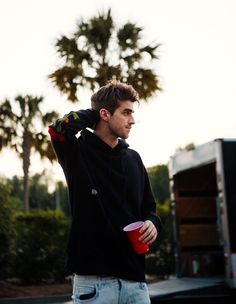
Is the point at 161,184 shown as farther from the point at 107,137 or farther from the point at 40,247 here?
the point at 107,137

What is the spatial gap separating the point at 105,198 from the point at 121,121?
0.41m

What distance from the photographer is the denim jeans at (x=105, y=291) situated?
8.82 ft

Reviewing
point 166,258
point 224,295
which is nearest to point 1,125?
point 166,258

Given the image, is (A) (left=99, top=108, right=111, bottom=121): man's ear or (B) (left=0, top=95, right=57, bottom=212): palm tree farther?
(B) (left=0, top=95, right=57, bottom=212): palm tree

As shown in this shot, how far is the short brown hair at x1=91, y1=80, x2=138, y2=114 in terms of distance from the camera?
2951 mm

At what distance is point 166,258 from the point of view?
15.0 meters

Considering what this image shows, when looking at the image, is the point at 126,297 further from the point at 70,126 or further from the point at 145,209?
the point at 70,126

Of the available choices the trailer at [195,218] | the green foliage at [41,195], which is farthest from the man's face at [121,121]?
the green foliage at [41,195]

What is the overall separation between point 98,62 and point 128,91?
50.0ft

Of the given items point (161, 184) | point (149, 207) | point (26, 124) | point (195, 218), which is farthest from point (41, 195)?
point (149, 207)

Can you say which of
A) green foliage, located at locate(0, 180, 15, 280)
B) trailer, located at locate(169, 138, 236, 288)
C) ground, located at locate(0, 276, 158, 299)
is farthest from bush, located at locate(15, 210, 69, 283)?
trailer, located at locate(169, 138, 236, 288)

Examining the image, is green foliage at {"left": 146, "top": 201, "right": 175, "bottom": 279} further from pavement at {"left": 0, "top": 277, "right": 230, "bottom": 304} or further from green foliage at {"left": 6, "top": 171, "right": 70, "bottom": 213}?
green foliage at {"left": 6, "top": 171, "right": 70, "bottom": 213}

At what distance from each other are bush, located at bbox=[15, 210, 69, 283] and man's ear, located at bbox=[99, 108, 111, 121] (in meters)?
12.0

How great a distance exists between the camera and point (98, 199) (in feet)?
9.08
